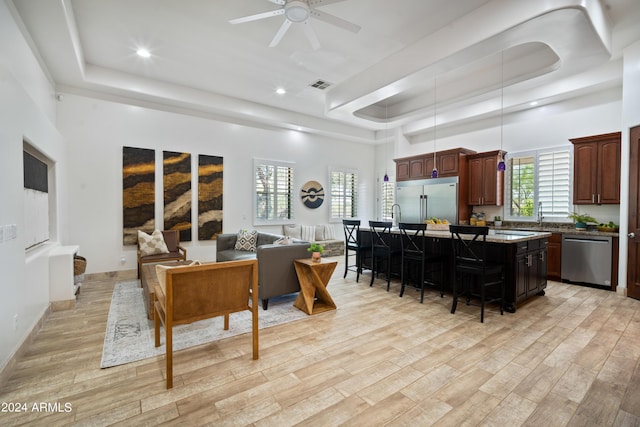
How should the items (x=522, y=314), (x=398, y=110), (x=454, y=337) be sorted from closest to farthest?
(x=454, y=337) → (x=522, y=314) → (x=398, y=110)

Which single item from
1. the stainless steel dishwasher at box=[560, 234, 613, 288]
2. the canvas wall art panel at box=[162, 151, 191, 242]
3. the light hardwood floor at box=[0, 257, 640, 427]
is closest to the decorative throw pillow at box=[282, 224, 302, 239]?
the canvas wall art panel at box=[162, 151, 191, 242]

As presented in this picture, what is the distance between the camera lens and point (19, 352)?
245cm

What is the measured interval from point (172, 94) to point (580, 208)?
7.64 metres

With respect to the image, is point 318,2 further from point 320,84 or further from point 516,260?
point 516,260

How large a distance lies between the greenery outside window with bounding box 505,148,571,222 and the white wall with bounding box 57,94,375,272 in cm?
482

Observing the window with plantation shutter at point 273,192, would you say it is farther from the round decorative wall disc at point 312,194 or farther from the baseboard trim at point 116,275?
the baseboard trim at point 116,275

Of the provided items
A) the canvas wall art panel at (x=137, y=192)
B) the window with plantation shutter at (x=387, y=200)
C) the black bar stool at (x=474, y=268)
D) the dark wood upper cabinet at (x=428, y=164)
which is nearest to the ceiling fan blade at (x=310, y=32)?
the black bar stool at (x=474, y=268)

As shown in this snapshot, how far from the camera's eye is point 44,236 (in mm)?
3705

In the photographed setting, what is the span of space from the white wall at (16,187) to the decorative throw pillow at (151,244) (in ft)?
4.57

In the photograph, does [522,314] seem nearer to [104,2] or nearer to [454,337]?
[454,337]

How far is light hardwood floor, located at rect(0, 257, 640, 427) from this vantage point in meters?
1.85

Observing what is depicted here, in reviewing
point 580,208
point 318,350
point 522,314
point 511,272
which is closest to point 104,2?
point 318,350

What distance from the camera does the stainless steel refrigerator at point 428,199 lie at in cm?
646

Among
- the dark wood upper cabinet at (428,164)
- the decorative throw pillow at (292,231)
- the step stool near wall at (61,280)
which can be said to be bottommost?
the step stool near wall at (61,280)
